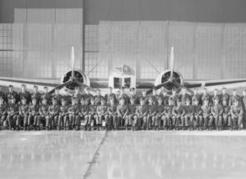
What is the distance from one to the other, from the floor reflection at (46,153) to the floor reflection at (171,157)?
0.48m

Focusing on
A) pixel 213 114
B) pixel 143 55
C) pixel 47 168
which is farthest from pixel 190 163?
pixel 143 55

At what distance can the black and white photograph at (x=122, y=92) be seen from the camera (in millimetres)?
9016

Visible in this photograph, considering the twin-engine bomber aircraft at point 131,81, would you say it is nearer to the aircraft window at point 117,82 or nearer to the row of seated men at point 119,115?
the aircraft window at point 117,82

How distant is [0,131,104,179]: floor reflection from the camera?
25.7 feet

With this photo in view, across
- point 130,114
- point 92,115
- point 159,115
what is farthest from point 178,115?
point 92,115

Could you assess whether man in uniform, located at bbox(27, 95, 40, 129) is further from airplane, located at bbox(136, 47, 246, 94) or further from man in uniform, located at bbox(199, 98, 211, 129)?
man in uniform, located at bbox(199, 98, 211, 129)

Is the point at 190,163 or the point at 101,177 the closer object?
the point at 101,177

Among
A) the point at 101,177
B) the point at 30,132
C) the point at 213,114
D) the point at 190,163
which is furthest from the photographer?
the point at 213,114

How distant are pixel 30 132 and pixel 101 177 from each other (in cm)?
813

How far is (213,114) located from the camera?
52.0 ft

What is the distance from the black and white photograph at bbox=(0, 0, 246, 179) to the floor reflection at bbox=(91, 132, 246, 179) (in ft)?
0.08

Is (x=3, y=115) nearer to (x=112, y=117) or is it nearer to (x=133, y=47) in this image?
(x=112, y=117)

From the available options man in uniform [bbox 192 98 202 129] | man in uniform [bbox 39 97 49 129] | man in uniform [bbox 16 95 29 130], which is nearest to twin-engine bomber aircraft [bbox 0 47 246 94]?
man in uniform [bbox 39 97 49 129]

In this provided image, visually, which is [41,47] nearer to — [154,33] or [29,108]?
[154,33]
